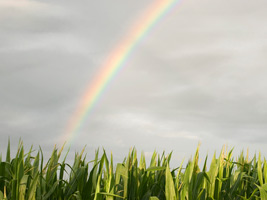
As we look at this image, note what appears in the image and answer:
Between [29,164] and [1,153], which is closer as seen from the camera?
[29,164]

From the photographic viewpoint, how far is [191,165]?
14.5ft

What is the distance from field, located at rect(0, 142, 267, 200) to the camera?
14.1 ft

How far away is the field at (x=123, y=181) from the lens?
169 inches

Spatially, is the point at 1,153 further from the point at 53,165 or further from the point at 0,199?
the point at 0,199

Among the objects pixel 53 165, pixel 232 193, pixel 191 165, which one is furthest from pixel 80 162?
pixel 232 193

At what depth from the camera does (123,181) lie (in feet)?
15.6

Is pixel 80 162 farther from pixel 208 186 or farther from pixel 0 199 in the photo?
pixel 208 186

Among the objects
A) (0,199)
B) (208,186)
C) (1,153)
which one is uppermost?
(1,153)

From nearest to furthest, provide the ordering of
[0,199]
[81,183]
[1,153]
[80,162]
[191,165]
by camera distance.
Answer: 1. [0,199]
2. [191,165]
3. [81,183]
4. [80,162]
5. [1,153]

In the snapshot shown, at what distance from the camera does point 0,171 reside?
5.02 meters

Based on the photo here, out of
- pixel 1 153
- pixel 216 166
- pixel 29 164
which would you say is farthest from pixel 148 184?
pixel 1 153

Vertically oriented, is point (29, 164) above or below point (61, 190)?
above

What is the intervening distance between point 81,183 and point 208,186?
67.8 inches

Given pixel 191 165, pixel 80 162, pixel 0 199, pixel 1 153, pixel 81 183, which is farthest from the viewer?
pixel 1 153
